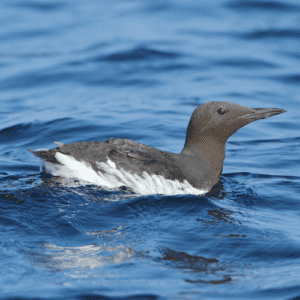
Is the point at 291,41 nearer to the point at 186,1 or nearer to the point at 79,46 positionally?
the point at 186,1

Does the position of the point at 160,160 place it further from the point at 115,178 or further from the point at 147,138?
the point at 147,138

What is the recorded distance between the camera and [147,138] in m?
8.59

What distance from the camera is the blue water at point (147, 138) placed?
402cm

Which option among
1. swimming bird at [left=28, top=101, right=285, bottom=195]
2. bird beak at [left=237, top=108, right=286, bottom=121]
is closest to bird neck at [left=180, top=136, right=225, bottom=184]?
swimming bird at [left=28, top=101, right=285, bottom=195]

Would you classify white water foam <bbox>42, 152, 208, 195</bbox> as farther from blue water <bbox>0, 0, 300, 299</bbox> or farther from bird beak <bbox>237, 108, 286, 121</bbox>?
bird beak <bbox>237, 108, 286, 121</bbox>

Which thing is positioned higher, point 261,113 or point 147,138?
point 261,113

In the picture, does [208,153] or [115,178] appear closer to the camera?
[115,178]

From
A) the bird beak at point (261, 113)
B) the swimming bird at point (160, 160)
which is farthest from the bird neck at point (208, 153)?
the bird beak at point (261, 113)

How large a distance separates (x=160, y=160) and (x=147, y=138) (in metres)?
2.80

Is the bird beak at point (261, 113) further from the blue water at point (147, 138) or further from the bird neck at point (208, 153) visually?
the blue water at point (147, 138)

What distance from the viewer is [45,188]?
5699mm

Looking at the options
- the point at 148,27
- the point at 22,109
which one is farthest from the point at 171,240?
the point at 148,27

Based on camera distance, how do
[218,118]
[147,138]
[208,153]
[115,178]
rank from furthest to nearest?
1. [147,138]
2. [208,153]
3. [218,118]
4. [115,178]

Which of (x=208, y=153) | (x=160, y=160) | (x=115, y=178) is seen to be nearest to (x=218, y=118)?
(x=208, y=153)
